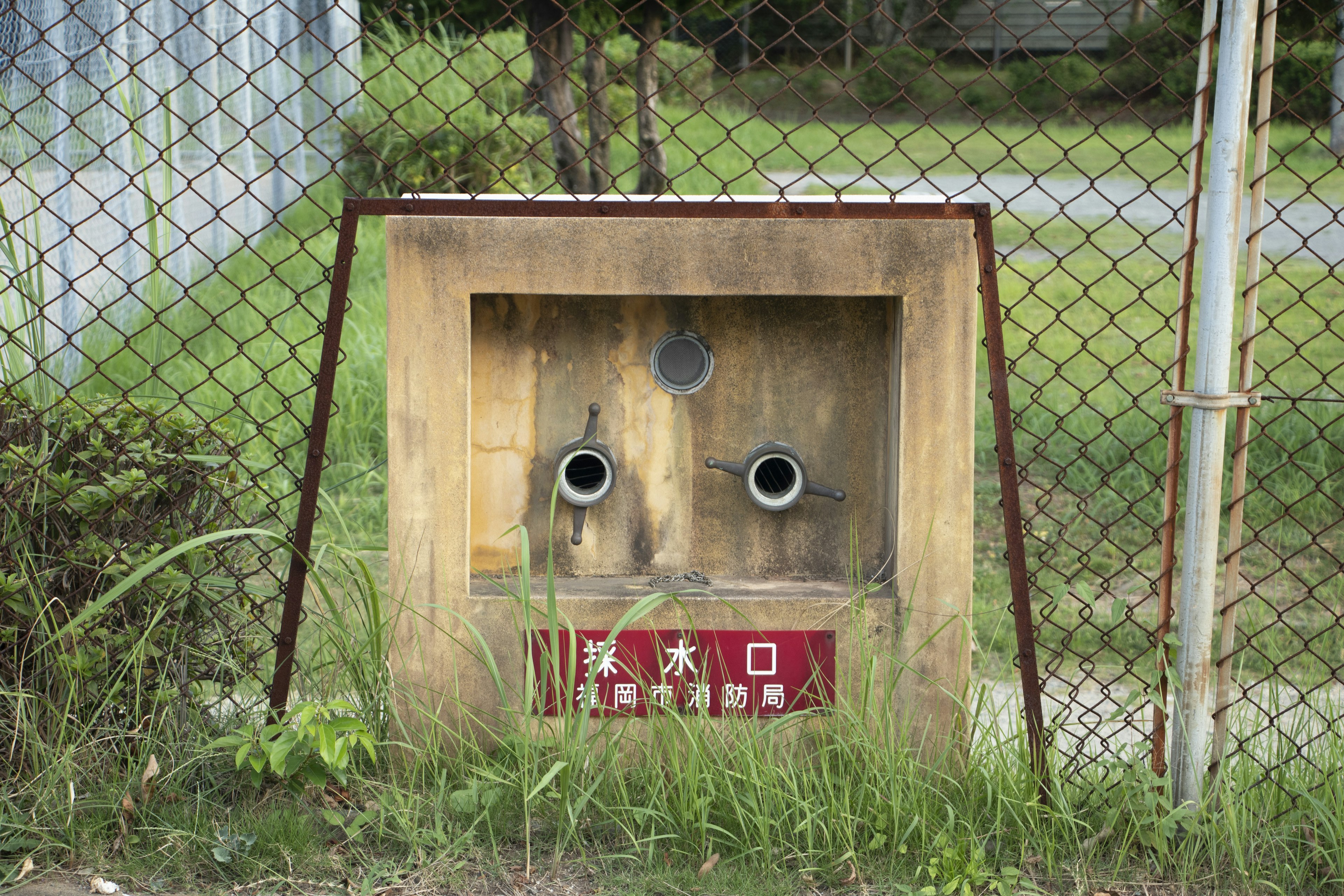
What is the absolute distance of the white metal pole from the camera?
2.18 m

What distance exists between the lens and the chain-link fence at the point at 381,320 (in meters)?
2.48

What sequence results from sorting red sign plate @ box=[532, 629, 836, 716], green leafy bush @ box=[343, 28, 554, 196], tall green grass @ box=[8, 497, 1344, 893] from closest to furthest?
1. tall green grass @ box=[8, 497, 1344, 893]
2. red sign plate @ box=[532, 629, 836, 716]
3. green leafy bush @ box=[343, 28, 554, 196]

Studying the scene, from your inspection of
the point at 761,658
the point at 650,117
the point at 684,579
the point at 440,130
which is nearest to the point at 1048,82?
the point at 650,117

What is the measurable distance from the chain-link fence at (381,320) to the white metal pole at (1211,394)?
0.05 metres

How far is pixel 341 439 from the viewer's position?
5164 millimetres

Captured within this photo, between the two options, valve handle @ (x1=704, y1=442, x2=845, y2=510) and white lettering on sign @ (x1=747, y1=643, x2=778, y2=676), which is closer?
white lettering on sign @ (x1=747, y1=643, x2=778, y2=676)

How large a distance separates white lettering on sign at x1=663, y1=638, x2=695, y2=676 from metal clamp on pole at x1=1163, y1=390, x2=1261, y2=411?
43.4 inches

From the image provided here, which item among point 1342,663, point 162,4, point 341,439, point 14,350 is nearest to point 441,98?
point 162,4

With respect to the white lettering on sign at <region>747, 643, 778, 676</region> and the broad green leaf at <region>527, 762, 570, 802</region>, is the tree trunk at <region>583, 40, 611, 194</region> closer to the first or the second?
the white lettering on sign at <region>747, 643, 778, 676</region>

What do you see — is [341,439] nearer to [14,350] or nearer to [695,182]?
[14,350]

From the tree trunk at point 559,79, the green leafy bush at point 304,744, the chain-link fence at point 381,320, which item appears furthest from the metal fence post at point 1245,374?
the tree trunk at point 559,79

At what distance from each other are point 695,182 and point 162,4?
560 cm

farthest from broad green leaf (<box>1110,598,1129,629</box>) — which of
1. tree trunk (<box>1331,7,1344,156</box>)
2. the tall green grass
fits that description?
tree trunk (<box>1331,7,1344,156</box>)

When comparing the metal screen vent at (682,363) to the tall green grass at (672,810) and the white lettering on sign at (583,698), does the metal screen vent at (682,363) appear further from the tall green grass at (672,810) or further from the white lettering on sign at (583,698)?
the white lettering on sign at (583,698)
